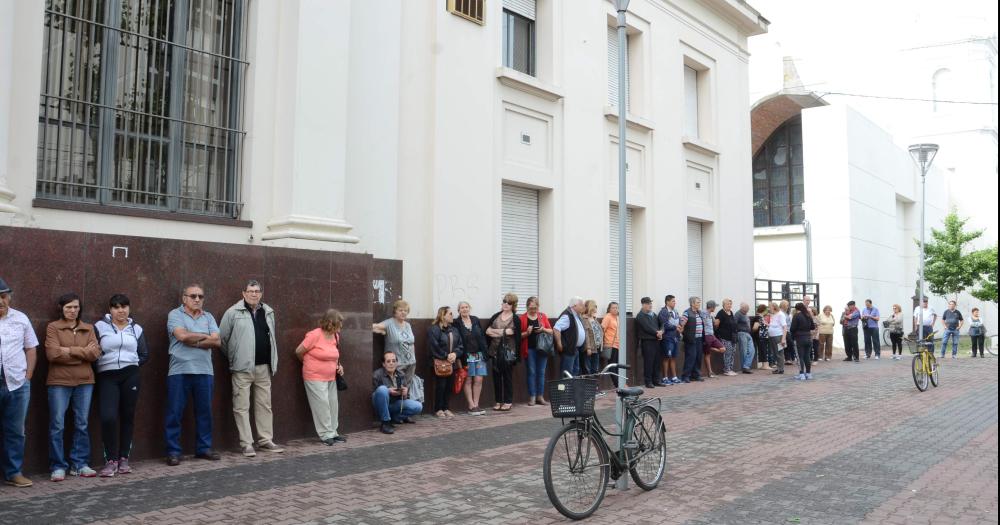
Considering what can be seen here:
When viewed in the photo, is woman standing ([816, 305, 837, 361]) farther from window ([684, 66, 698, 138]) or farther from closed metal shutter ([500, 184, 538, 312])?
closed metal shutter ([500, 184, 538, 312])

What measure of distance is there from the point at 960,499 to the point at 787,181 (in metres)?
33.8

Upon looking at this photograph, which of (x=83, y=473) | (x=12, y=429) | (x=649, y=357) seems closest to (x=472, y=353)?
(x=649, y=357)

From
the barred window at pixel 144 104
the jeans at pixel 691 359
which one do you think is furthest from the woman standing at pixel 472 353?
the jeans at pixel 691 359

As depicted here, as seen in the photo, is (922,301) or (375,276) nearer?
(375,276)

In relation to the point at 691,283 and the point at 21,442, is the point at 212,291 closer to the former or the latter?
the point at 21,442

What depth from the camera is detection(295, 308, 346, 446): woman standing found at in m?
9.62

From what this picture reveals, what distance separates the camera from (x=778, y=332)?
1975cm

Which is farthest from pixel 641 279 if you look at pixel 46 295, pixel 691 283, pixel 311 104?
pixel 46 295

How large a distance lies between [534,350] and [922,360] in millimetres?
7873

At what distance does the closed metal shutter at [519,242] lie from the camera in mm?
14125

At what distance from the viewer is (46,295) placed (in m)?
7.79

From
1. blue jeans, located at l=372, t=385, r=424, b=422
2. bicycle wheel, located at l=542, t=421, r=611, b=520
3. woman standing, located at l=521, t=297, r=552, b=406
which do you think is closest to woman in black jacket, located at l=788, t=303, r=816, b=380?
woman standing, located at l=521, t=297, r=552, b=406

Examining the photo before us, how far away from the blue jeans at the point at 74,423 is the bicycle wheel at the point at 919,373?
46.0 feet

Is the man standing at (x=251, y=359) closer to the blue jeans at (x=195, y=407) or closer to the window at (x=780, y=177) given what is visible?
the blue jeans at (x=195, y=407)
